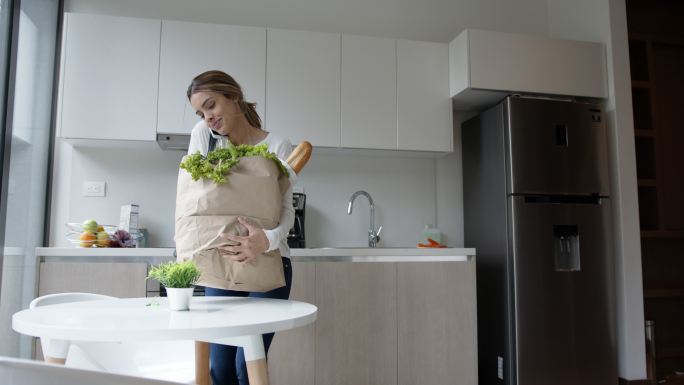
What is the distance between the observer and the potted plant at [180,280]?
122cm

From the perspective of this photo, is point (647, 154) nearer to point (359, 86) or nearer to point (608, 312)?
point (608, 312)

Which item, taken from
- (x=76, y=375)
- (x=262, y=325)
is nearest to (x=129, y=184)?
(x=262, y=325)

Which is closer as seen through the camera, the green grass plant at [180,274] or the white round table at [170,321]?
the white round table at [170,321]

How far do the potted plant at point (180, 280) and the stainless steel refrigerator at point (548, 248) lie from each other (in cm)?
211

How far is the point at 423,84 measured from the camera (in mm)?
3219

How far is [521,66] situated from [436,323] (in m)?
1.61

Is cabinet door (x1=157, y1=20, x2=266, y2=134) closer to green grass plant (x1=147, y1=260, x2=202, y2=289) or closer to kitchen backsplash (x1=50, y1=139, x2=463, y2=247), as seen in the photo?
kitchen backsplash (x1=50, y1=139, x2=463, y2=247)

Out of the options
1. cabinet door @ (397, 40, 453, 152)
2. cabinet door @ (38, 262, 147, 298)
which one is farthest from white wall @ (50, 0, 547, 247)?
cabinet door @ (38, 262, 147, 298)

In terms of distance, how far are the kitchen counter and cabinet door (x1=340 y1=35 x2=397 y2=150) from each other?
660 mm

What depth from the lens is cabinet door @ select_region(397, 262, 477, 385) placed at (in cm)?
282

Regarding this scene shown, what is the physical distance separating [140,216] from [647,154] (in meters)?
3.35

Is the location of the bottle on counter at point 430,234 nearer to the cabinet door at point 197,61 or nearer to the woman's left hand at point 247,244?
the cabinet door at point 197,61

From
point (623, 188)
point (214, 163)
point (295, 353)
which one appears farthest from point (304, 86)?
point (623, 188)

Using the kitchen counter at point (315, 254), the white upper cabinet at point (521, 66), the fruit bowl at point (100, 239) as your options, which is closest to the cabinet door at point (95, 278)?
the kitchen counter at point (315, 254)
